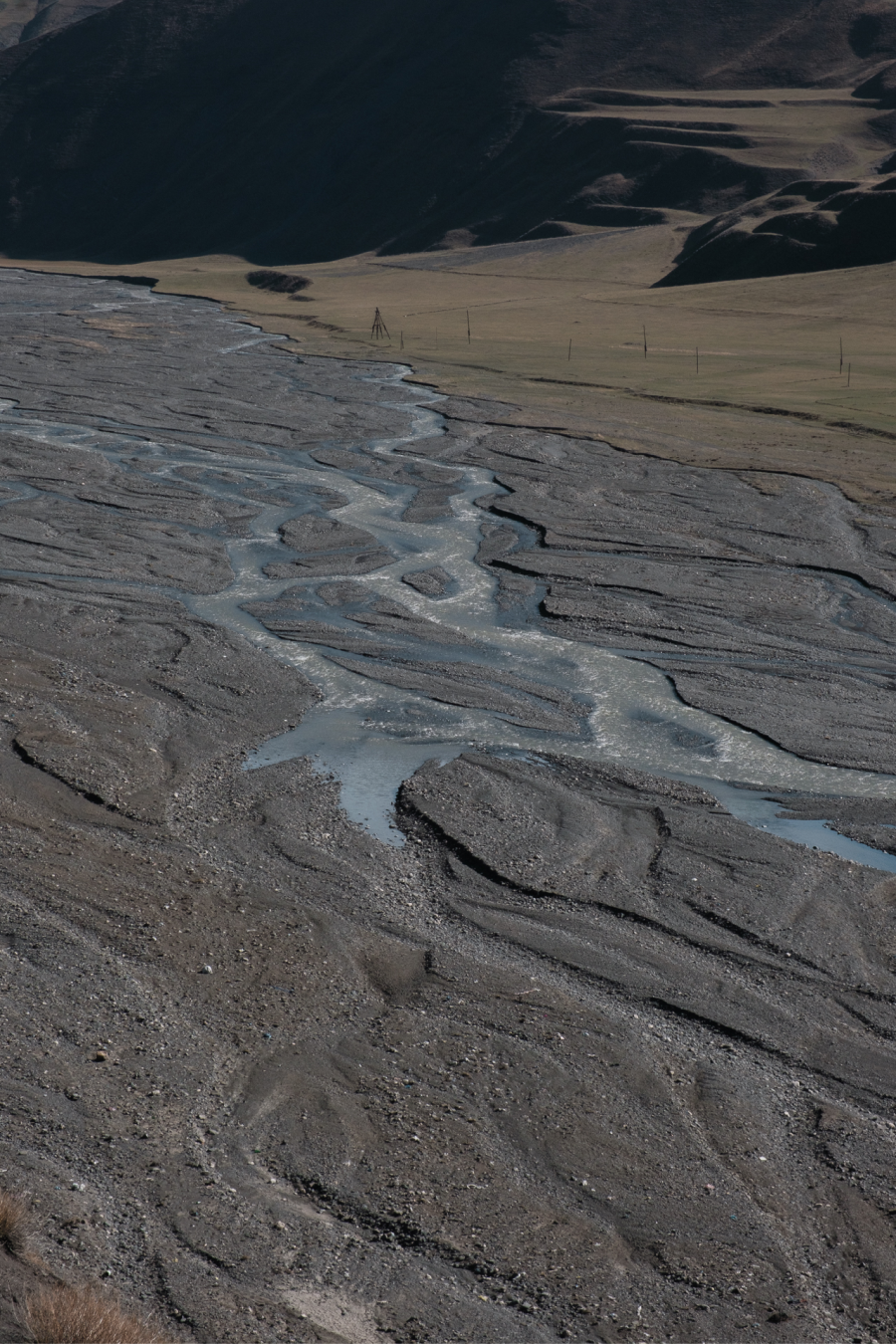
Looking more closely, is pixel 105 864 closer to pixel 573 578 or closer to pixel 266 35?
pixel 573 578

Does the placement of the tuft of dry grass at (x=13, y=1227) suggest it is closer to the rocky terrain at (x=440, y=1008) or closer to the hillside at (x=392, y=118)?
the rocky terrain at (x=440, y=1008)

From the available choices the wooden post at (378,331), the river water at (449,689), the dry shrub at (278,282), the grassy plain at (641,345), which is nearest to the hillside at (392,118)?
the grassy plain at (641,345)

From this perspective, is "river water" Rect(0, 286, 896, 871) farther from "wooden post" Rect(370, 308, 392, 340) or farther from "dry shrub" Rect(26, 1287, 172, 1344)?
"wooden post" Rect(370, 308, 392, 340)

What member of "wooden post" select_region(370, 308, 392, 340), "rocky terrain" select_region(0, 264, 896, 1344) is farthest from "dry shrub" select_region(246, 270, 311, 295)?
"rocky terrain" select_region(0, 264, 896, 1344)

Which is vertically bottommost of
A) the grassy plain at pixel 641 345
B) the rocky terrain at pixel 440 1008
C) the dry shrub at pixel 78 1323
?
the rocky terrain at pixel 440 1008

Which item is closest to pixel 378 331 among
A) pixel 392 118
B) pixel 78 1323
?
pixel 78 1323

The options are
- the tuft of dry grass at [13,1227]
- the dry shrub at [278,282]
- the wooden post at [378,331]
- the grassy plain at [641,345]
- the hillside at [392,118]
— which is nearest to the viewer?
the tuft of dry grass at [13,1227]

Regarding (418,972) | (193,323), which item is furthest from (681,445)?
(193,323)
